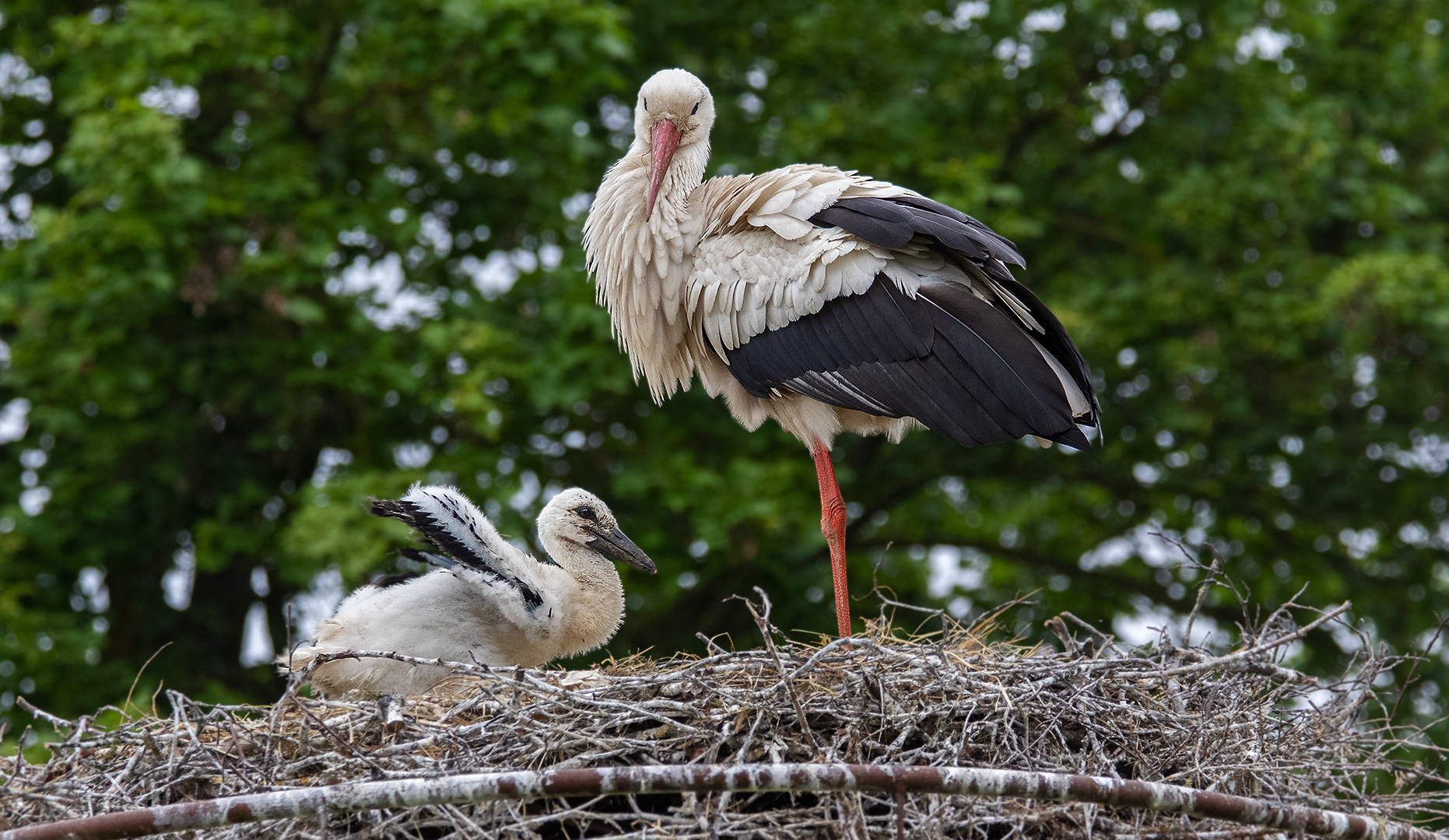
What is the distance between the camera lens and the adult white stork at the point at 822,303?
15.1 ft

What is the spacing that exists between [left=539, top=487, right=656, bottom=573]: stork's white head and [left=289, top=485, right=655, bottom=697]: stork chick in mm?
190

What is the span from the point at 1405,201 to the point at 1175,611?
2.96 m

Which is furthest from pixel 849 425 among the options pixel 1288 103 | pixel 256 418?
pixel 1288 103

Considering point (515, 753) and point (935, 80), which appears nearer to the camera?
point (515, 753)

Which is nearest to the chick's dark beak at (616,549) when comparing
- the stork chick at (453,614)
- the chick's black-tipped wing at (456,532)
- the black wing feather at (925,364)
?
the stork chick at (453,614)

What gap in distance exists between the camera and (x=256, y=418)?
29.5 ft

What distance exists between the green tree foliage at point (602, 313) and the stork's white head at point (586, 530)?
245cm

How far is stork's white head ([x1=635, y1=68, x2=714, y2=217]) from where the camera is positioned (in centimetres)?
521

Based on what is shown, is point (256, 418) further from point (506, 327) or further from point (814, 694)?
point (814, 694)

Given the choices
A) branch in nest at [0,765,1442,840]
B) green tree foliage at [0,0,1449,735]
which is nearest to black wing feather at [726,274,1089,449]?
branch in nest at [0,765,1442,840]

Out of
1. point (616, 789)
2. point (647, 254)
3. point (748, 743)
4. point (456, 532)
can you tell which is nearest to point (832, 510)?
point (647, 254)

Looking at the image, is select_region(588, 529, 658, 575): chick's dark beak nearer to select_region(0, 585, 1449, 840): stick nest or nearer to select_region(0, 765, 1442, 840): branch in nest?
select_region(0, 585, 1449, 840): stick nest

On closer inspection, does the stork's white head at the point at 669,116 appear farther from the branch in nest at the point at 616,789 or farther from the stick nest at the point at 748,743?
the branch in nest at the point at 616,789

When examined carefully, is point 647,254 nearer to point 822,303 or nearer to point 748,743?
point 822,303
